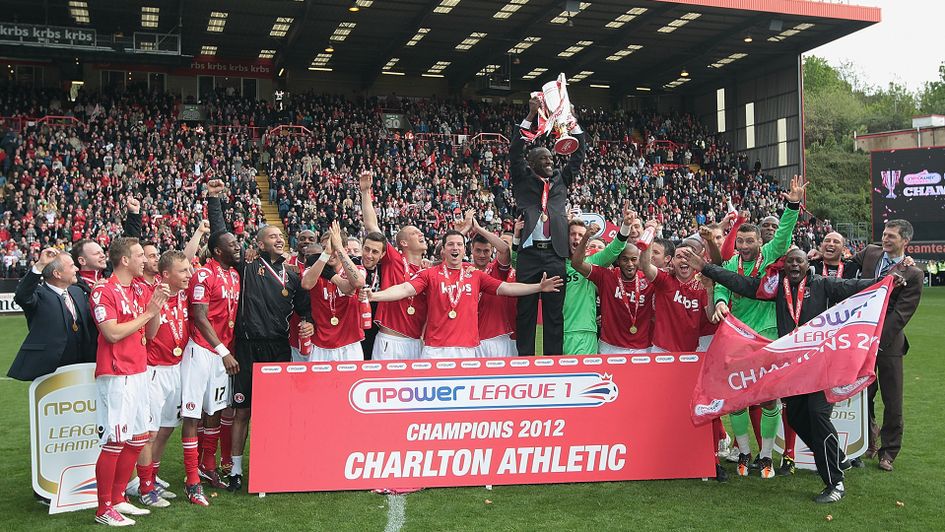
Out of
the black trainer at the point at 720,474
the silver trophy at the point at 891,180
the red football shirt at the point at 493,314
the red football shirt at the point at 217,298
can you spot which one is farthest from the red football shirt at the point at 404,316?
the silver trophy at the point at 891,180

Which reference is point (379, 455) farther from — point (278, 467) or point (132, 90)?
point (132, 90)

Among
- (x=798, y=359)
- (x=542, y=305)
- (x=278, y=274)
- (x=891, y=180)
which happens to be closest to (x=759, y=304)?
(x=798, y=359)

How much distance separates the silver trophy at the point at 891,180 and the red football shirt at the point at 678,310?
1155 inches

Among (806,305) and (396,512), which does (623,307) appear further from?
(396,512)

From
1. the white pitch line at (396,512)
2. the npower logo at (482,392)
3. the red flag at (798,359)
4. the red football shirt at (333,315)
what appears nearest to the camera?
the white pitch line at (396,512)

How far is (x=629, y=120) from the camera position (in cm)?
4394

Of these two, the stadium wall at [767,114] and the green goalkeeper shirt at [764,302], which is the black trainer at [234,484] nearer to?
the green goalkeeper shirt at [764,302]

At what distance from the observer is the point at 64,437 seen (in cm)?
679

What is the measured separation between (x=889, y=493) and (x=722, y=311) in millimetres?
1999

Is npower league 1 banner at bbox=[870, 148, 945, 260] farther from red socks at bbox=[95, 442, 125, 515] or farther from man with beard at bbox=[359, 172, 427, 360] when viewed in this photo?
red socks at bbox=[95, 442, 125, 515]

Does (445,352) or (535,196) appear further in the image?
(535,196)

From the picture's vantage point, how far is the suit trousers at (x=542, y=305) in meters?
7.64

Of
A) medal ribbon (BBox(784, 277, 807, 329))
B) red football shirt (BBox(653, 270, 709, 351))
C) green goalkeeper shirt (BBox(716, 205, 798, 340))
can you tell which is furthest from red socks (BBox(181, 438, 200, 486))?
medal ribbon (BBox(784, 277, 807, 329))

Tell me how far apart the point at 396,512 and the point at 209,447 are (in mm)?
1958
